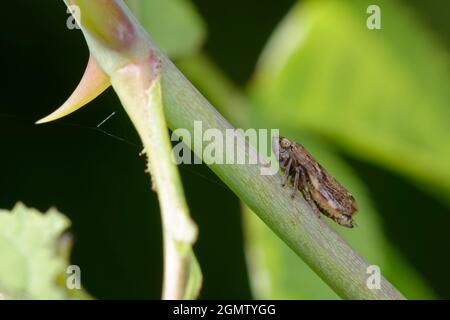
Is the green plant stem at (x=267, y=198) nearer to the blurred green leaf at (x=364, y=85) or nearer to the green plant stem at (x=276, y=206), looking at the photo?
the green plant stem at (x=276, y=206)

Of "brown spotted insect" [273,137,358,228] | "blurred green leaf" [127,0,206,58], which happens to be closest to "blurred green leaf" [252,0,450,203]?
"blurred green leaf" [127,0,206,58]

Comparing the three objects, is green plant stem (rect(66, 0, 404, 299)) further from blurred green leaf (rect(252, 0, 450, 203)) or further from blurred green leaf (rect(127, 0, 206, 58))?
blurred green leaf (rect(252, 0, 450, 203))

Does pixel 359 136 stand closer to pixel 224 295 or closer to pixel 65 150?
pixel 224 295

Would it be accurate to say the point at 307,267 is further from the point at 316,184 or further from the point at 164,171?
the point at 164,171

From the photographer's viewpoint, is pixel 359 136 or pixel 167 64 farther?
pixel 359 136

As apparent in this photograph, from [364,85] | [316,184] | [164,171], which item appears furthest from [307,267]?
[164,171]

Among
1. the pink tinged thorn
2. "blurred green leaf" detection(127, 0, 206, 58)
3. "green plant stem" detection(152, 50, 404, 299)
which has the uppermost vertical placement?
"blurred green leaf" detection(127, 0, 206, 58)
